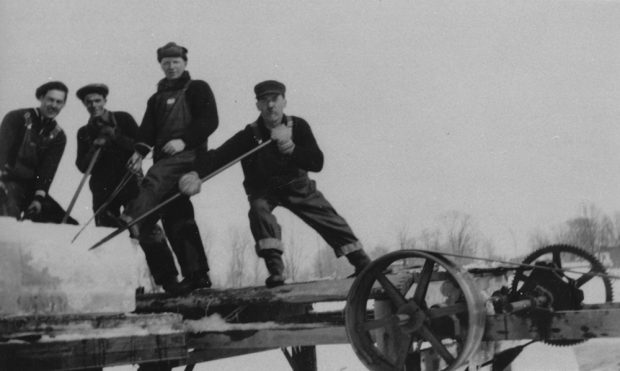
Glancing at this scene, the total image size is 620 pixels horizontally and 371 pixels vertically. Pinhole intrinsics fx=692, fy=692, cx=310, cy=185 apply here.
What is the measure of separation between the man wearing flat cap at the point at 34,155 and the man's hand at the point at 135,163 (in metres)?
0.51

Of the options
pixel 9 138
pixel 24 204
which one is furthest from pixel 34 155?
pixel 24 204

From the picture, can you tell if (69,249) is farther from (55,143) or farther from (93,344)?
(55,143)

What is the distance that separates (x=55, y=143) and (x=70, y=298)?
1535 mm

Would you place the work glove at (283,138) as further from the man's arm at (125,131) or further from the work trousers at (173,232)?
the man's arm at (125,131)

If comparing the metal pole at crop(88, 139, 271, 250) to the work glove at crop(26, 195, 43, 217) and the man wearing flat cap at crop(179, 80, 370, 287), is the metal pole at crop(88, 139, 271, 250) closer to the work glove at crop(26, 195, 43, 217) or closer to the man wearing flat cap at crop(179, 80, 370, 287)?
the man wearing flat cap at crop(179, 80, 370, 287)

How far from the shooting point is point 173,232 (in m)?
5.10

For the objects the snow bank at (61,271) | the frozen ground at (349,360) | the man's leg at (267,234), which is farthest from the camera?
the frozen ground at (349,360)

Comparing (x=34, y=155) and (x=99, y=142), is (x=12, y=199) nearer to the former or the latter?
(x=34, y=155)

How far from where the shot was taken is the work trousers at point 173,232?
5008 mm

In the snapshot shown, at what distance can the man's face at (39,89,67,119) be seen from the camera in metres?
4.88

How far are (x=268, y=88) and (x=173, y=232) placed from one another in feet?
4.17

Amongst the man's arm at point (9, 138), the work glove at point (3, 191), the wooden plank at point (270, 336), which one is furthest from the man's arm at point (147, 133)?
the wooden plank at point (270, 336)

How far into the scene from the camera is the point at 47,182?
4.92 metres

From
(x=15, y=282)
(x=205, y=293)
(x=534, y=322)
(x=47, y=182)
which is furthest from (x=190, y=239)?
(x=534, y=322)
